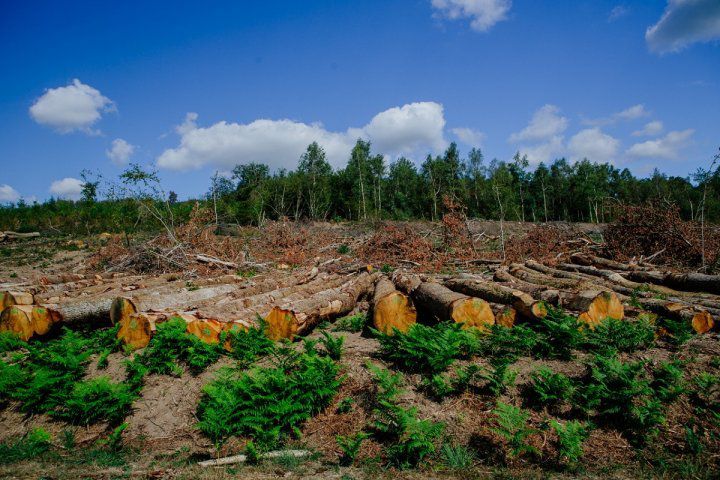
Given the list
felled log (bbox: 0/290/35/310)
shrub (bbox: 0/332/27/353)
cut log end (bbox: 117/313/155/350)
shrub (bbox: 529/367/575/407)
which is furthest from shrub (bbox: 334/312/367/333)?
felled log (bbox: 0/290/35/310)

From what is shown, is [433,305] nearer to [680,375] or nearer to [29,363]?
[680,375]

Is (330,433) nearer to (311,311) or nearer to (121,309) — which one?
(311,311)

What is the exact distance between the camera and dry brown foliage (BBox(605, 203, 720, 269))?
11469 millimetres

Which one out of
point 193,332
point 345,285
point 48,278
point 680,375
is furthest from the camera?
point 48,278

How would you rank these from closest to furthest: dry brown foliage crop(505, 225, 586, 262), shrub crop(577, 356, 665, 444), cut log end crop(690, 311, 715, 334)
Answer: shrub crop(577, 356, 665, 444), cut log end crop(690, 311, 715, 334), dry brown foliage crop(505, 225, 586, 262)

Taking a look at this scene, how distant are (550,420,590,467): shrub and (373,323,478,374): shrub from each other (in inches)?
56.0

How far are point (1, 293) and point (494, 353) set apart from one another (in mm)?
9218

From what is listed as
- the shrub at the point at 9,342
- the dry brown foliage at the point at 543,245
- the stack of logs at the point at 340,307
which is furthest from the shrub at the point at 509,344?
the dry brown foliage at the point at 543,245

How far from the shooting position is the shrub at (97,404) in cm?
409

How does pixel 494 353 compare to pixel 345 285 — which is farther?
pixel 345 285

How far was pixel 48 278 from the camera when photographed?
10.7 m

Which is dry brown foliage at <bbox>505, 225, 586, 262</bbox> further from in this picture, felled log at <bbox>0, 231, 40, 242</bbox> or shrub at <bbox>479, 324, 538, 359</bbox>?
felled log at <bbox>0, 231, 40, 242</bbox>

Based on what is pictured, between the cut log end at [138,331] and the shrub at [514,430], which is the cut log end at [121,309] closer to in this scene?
the cut log end at [138,331]

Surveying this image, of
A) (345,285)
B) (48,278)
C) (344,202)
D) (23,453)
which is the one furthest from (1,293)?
(344,202)
